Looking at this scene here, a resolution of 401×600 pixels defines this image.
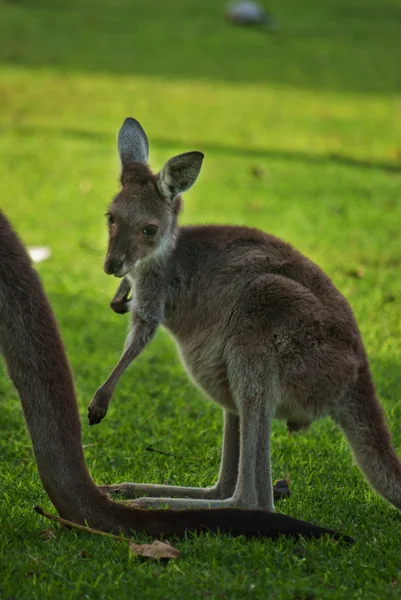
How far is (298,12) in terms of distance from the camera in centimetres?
2370

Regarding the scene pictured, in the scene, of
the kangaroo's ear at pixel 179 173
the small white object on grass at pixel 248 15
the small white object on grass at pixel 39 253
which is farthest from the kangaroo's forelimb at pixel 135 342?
the small white object on grass at pixel 248 15

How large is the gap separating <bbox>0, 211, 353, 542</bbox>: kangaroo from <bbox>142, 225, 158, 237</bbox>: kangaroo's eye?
609 millimetres

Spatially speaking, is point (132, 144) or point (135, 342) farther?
point (132, 144)

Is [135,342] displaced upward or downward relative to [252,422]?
upward

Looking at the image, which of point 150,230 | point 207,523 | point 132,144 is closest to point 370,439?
point 207,523

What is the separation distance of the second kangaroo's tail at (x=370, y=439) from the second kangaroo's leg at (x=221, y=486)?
42 centimetres

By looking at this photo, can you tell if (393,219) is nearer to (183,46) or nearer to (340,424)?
(340,424)

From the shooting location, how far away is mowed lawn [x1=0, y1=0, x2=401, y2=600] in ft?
11.3

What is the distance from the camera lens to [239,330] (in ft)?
12.8

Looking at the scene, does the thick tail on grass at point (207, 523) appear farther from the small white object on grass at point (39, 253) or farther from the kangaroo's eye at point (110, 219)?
the small white object on grass at point (39, 253)

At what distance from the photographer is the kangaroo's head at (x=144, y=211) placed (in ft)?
13.1

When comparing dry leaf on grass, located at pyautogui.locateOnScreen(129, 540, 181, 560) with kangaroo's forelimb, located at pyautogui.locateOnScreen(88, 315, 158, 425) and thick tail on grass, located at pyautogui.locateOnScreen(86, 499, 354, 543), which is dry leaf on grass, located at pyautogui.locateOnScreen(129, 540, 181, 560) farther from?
kangaroo's forelimb, located at pyautogui.locateOnScreen(88, 315, 158, 425)

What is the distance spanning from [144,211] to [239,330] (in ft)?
1.93

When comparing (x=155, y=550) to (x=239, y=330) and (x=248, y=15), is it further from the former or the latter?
(x=248, y=15)
